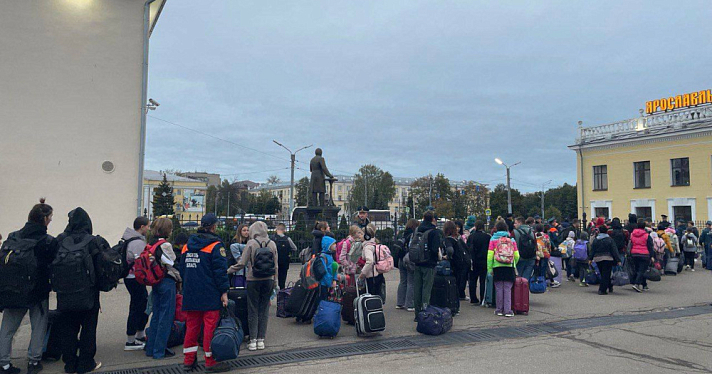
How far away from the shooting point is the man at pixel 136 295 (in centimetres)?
636

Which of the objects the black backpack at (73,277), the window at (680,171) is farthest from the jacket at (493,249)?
the window at (680,171)

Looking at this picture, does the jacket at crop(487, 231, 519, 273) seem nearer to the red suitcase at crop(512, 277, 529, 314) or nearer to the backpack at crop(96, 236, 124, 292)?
the red suitcase at crop(512, 277, 529, 314)

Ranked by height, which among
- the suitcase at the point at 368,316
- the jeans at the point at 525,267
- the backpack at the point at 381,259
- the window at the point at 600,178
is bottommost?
the suitcase at the point at 368,316

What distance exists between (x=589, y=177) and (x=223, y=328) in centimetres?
3814

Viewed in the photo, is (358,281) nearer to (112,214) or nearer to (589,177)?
(112,214)

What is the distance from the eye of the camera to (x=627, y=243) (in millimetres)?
12430

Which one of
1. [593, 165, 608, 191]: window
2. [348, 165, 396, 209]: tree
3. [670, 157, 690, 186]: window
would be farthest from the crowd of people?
[348, 165, 396, 209]: tree

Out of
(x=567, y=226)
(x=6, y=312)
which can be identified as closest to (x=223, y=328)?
(x=6, y=312)

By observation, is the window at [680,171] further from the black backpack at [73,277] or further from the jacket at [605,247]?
the black backpack at [73,277]

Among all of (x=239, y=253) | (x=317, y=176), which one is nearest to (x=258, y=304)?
(x=239, y=253)

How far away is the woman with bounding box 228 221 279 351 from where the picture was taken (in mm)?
6445

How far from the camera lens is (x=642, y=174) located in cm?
3488

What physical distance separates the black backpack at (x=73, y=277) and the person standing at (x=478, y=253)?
713 cm

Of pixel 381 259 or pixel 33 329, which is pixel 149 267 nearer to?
pixel 33 329
